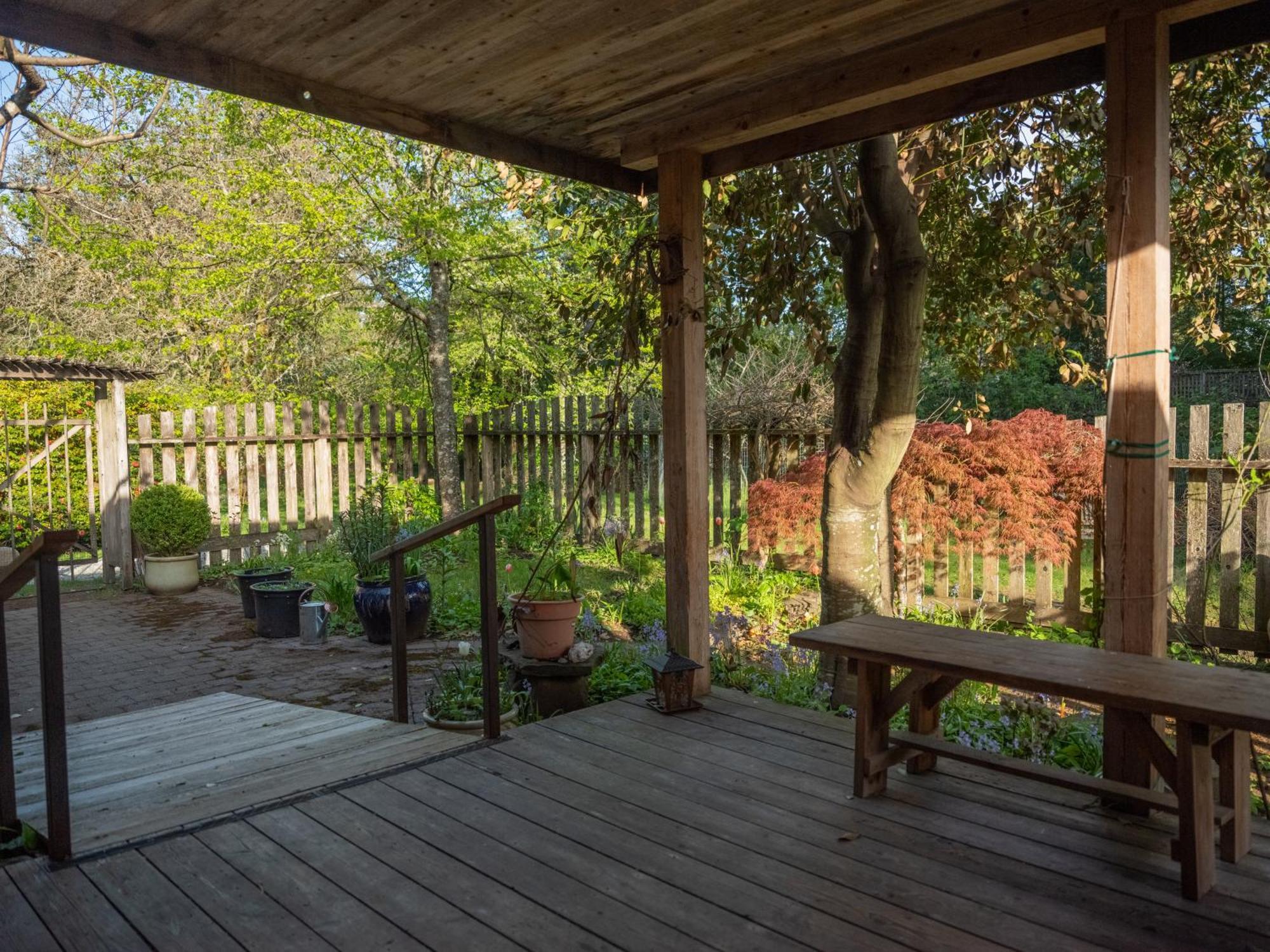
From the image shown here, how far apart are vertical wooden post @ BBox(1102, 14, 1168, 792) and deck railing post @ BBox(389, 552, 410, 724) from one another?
249 centimetres

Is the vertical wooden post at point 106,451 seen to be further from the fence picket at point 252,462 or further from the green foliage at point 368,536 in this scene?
the green foliage at point 368,536

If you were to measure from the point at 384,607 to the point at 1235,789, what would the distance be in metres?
4.83

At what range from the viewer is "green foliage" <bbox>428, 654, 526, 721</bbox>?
3697mm

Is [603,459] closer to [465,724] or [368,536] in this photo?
[368,536]

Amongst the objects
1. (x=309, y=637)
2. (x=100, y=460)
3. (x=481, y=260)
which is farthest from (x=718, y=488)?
(x=100, y=460)

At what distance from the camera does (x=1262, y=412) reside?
4.66m

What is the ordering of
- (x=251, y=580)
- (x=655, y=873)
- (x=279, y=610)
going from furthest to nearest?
(x=251, y=580), (x=279, y=610), (x=655, y=873)

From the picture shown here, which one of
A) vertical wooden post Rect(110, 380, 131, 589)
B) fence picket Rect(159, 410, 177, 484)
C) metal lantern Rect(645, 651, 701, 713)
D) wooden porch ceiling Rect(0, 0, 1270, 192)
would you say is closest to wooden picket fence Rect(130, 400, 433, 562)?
fence picket Rect(159, 410, 177, 484)

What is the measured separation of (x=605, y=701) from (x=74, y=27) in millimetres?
3099

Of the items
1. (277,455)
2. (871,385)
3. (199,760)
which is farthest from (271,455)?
(871,385)

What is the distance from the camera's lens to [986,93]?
120 inches

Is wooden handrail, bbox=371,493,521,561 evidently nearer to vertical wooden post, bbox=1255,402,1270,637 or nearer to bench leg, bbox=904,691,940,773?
bench leg, bbox=904,691,940,773

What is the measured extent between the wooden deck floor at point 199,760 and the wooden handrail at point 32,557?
0.73 m

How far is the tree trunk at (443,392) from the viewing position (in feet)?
30.0
